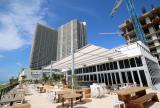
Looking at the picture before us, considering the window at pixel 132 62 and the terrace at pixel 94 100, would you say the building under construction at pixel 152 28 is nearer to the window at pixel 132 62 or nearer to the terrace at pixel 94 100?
the window at pixel 132 62

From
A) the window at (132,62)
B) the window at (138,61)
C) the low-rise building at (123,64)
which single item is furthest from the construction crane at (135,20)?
the window at (138,61)

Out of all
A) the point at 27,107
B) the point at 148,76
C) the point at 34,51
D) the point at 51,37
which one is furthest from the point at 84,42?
the point at 27,107

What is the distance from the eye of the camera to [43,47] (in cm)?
9700

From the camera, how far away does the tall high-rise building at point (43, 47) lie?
295 ft

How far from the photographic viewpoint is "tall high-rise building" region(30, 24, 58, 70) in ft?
295

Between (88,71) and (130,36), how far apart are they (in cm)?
3053

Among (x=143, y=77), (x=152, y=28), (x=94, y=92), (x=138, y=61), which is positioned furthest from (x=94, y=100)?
(x=152, y=28)

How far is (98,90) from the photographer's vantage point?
8.38 metres

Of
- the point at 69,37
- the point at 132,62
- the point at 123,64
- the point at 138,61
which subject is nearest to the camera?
the point at 138,61

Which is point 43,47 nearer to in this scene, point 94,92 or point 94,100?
point 94,92

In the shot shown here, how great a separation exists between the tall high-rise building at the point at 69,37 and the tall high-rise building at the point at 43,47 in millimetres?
5646

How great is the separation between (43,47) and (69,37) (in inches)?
985

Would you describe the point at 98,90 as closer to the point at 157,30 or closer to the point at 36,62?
the point at 157,30

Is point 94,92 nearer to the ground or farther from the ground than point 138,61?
nearer to the ground
